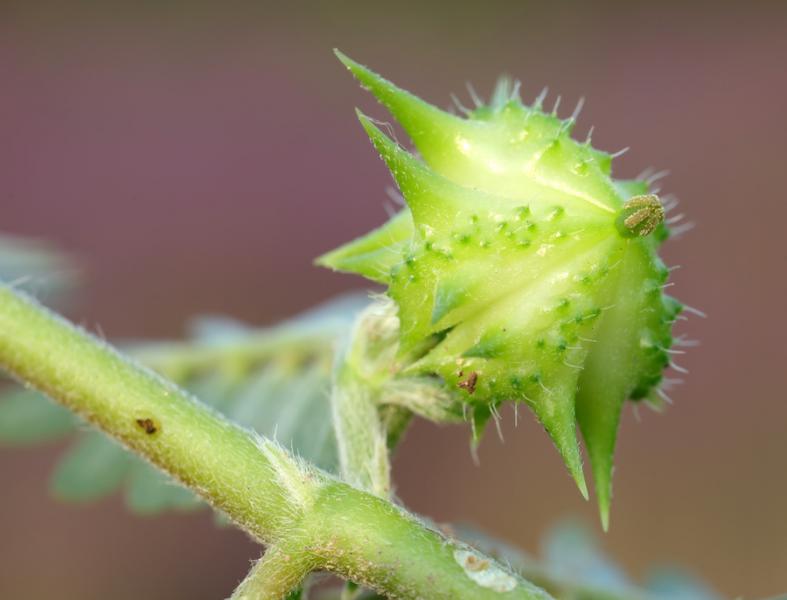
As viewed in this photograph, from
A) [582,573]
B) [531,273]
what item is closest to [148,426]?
[531,273]

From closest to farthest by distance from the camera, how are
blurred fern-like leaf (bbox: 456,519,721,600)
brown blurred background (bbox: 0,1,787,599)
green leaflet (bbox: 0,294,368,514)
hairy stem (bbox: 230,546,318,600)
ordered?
hairy stem (bbox: 230,546,318,600)
blurred fern-like leaf (bbox: 456,519,721,600)
green leaflet (bbox: 0,294,368,514)
brown blurred background (bbox: 0,1,787,599)

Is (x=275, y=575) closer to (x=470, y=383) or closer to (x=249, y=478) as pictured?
(x=249, y=478)

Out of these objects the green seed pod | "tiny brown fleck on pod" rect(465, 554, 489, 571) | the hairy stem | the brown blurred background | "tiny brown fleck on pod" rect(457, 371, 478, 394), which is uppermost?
the brown blurred background

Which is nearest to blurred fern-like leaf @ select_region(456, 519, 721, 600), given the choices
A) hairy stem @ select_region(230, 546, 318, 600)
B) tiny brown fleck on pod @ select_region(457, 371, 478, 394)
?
tiny brown fleck on pod @ select_region(457, 371, 478, 394)

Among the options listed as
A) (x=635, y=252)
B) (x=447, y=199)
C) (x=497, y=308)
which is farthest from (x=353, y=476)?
(x=635, y=252)

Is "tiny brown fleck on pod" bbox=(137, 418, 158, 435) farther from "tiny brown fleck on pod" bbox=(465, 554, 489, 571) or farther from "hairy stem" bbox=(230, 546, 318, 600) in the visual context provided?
"tiny brown fleck on pod" bbox=(465, 554, 489, 571)

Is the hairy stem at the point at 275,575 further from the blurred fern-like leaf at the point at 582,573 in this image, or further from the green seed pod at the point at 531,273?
the blurred fern-like leaf at the point at 582,573

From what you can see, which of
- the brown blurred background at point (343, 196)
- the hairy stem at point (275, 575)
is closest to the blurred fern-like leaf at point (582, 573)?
the hairy stem at point (275, 575)
